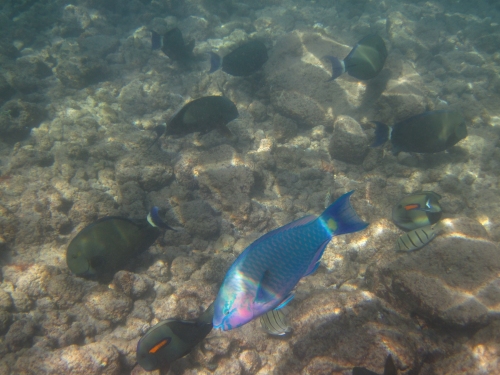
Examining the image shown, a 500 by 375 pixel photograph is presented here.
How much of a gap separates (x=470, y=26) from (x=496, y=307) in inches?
527

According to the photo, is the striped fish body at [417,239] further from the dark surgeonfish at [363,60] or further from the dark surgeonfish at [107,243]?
the dark surgeonfish at [363,60]

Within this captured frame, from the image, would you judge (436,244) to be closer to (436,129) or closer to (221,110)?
(436,129)

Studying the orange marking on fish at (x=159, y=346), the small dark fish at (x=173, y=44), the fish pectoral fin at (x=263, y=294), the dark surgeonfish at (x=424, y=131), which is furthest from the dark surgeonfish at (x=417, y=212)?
the small dark fish at (x=173, y=44)

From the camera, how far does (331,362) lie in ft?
8.36

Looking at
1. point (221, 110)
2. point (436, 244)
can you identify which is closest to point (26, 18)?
point (221, 110)

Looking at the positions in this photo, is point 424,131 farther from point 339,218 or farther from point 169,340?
point 169,340

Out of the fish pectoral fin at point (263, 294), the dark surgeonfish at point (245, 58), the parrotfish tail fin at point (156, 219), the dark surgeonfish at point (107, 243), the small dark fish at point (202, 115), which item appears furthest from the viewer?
A: the dark surgeonfish at point (245, 58)

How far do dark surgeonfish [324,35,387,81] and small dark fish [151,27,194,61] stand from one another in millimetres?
4253

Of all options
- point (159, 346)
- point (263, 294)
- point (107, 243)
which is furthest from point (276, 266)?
point (107, 243)

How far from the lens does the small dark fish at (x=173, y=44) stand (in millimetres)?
6746

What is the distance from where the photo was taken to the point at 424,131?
4.26m

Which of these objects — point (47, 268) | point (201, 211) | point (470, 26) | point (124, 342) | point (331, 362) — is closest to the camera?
point (331, 362)

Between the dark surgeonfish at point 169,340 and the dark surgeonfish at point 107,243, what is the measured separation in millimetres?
1074

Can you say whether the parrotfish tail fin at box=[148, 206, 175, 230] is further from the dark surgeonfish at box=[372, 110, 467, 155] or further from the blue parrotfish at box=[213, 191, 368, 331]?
the dark surgeonfish at box=[372, 110, 467, 155]
